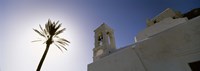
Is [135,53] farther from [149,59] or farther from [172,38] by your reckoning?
[172,38]

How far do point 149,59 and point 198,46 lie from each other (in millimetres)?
2168

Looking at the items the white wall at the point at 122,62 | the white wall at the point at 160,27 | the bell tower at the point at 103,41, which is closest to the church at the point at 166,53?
the white wall at the point at 122,62

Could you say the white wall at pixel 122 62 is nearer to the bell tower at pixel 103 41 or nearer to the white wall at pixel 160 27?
the bell tower at pixel 103 41

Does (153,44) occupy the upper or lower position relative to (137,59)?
upper

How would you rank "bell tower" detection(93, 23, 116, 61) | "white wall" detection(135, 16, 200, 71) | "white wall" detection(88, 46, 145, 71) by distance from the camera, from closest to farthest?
"white wall" detection(135, 16, 200, 71)
"white wall" detection(88, 46, 145, 71)
"bell tower" detection(93, 23, 116, 61)

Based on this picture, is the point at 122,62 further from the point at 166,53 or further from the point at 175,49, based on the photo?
the point at 175,49

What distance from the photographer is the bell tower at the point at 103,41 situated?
1151 centimetres

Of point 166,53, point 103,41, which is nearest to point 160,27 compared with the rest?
point 103,41

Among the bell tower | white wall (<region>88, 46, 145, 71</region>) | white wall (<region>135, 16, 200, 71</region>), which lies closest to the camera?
white wall (<region>135, 16, 200, 71</region>)

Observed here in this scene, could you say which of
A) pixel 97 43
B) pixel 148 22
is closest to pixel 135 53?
pixel 97 43

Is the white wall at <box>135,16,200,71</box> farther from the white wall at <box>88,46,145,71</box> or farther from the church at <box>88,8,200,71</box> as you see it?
the white wall at <box>88,46,145,71</box>

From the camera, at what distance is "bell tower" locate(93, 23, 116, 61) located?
37.8 ft

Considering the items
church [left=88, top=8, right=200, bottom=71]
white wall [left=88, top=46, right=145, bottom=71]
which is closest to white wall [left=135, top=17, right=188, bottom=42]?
church [left=88, top=8, right=200, bottom=71]

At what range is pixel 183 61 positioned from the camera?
5711mm
